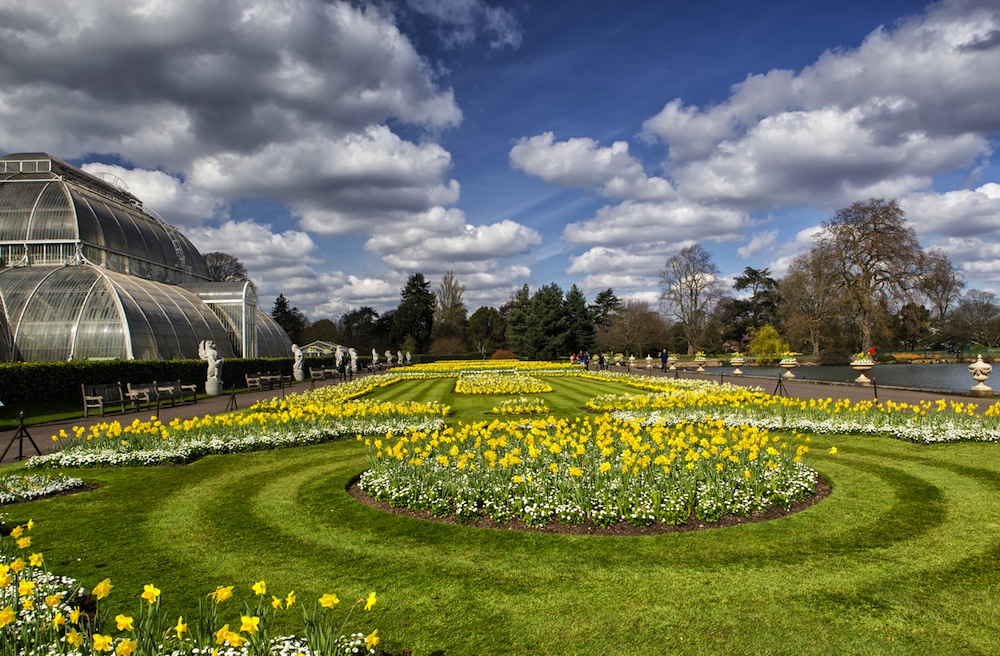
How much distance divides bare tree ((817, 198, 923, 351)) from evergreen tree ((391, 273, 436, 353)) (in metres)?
46.3

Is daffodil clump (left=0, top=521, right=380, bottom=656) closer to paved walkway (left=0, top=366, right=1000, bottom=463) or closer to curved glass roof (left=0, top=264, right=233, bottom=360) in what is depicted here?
paved walkway (left=0, top=366, right=1000, bottom=463)

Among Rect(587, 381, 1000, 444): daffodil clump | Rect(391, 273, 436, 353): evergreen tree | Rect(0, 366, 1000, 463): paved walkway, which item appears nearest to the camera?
Rect(587, 381, 1000, 444): daffodil clump

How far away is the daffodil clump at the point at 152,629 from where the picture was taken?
8.57ft

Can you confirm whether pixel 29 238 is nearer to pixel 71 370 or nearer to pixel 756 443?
pixel 71 370

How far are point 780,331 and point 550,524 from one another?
2618 inches

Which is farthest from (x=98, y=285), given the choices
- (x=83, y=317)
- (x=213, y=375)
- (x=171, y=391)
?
(x=171, y=391)

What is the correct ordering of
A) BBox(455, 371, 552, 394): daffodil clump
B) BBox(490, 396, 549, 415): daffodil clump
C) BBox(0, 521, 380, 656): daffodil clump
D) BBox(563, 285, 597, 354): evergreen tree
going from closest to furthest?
BBox(0, 521, 380, 656): daffodil clump
BBox(490, 396, 549, 415): daffodil clump
BBox(455, 371, 552, 394): daffodil clump
BBox(563, 285, 597, 354): evergreen tree

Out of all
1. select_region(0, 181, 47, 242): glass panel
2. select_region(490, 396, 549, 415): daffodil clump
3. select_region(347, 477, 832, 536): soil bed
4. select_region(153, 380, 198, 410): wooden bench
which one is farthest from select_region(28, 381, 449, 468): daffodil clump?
select_region(0, 181, 47, 242): glass panel

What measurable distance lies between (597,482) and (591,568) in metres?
1.52

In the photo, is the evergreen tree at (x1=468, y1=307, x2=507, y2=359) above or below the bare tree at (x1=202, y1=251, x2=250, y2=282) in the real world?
below

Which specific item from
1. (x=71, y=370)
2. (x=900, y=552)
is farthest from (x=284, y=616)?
(x=71, y=370)

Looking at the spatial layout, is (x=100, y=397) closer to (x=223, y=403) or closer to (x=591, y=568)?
(x=223, y=403)

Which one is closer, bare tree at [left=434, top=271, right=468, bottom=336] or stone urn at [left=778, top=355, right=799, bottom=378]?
stone urn at [left=778, top=355, right=799, bottom=378]

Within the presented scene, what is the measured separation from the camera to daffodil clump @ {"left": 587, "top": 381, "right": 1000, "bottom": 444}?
9.79 meters
